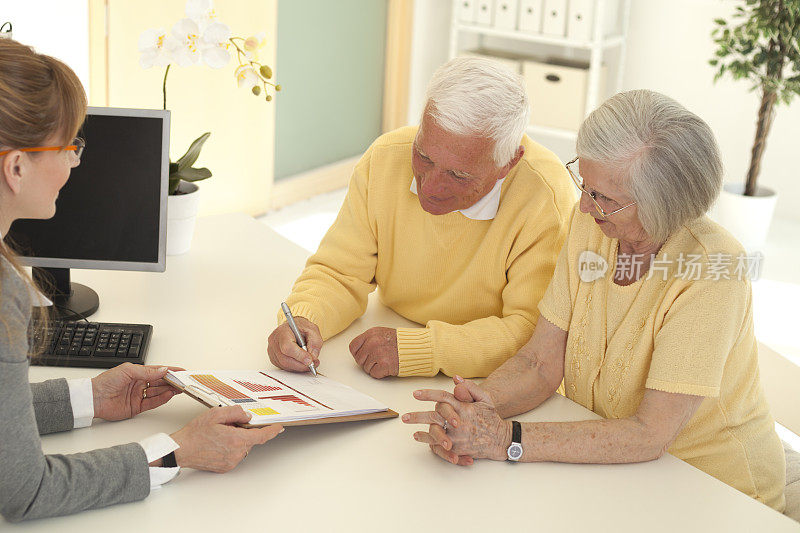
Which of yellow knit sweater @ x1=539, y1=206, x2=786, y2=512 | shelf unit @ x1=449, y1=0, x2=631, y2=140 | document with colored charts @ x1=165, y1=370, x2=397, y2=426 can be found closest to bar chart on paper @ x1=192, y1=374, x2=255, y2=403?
document with colored charts @ x1=165, y1=370, x2=397, y2=426

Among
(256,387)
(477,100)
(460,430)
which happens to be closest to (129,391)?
(256,387)

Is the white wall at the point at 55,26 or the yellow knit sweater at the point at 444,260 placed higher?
the white wall at the point at 55,26

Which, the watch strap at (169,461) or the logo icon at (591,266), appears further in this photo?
the logo icon at (591,266)

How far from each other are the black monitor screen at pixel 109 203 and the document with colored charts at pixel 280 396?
0.39 metres

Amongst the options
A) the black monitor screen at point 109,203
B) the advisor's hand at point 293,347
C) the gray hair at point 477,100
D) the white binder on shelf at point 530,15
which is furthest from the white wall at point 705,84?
the black monitor screen at point 109,203

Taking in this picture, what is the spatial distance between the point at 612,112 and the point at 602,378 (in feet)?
1.59

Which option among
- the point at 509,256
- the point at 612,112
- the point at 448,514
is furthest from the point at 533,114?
the point at 448,514

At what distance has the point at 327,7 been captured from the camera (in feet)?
14.8

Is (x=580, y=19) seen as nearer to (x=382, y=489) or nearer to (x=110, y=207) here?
(x=110, y=207)

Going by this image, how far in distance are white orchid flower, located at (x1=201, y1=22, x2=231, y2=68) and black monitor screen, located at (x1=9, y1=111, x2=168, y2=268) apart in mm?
248

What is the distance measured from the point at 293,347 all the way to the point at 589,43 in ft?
10.7

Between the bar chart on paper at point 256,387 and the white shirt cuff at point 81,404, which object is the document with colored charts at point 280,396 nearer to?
the bar chart on paper at point 256,387

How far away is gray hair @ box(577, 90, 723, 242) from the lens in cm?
144

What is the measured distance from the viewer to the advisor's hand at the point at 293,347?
5.46 ft
